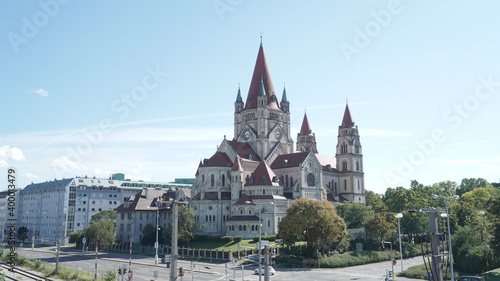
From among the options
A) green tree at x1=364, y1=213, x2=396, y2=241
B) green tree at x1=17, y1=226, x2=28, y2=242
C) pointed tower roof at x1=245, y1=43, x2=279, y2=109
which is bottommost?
green tree at x1=17, y1=226, x2=28, y2=242

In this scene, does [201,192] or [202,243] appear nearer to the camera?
[202,243]

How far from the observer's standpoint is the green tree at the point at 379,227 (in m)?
79.9

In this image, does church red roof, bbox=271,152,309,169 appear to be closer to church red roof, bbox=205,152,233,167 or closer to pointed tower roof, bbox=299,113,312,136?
church red roof, bbox=205,152,233,167

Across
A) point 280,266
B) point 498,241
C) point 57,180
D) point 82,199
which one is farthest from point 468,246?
point 57,180

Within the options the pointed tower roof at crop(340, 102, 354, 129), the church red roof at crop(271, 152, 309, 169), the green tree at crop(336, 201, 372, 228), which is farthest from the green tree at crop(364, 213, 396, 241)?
the pointed tower roof at crop(340, 102, 354, 129)

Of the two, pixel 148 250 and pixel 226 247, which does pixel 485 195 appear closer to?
pixel 226 247

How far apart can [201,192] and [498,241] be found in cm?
6272

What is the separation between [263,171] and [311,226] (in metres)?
28.1

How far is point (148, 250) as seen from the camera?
8644 cm

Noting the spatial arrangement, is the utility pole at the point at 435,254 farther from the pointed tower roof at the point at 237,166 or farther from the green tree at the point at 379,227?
the pointed tower roof at the point at 237,166

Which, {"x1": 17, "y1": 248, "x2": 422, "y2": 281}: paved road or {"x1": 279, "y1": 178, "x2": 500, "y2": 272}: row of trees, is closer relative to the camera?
{"x1": 17, "y1": 248, "x2": 422, "y2": 281}: paved road

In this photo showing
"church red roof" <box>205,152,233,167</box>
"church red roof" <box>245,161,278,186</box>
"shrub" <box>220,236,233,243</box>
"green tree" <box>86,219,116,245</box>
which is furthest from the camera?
"church red roof" <box>205,152,233,167</box>

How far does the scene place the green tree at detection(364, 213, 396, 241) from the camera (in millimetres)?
79938

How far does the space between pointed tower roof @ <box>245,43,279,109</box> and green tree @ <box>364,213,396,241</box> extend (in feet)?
145
